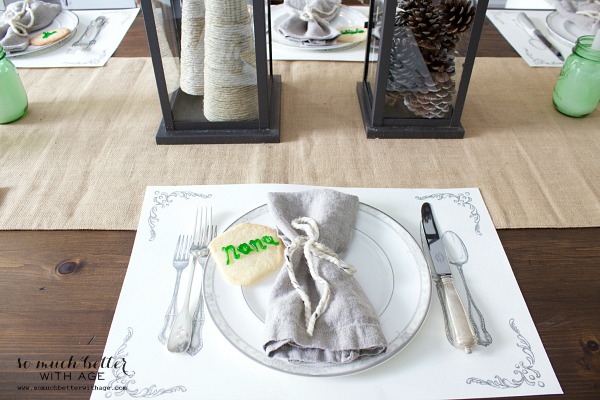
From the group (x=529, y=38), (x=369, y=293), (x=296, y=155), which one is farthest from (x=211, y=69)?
(x=529, y=38)

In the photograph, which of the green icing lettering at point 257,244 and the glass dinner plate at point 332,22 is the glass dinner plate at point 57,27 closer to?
the glass dinner plate at point 332,22

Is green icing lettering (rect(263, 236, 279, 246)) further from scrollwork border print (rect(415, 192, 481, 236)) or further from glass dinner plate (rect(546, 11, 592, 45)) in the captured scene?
glass dinner plate (rect(546, 11, 592, 45))

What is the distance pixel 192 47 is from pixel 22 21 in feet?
1.58

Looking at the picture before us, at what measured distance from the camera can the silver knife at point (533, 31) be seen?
97 centimetres

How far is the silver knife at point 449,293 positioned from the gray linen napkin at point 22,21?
825mm

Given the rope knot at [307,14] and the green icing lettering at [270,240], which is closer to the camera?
the green icing lettering at [270,240]

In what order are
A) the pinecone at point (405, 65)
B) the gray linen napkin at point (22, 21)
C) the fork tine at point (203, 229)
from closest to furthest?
the fork tine at point (203, 229)
the pinecone at point (405, 65)
the gray linen napkin at point (22, 21)

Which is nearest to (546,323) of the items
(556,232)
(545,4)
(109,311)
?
(556,232)

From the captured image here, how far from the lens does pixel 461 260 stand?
56 cm

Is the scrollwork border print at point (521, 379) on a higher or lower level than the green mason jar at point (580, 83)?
lower

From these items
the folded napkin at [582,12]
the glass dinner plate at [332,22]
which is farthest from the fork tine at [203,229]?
the folded napkin at [582,12]

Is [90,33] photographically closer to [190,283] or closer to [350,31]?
[350,31]

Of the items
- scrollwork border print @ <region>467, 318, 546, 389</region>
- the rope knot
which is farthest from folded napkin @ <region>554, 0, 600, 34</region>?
scrollwork border print @ <region>467, 318, 546, 389</region>

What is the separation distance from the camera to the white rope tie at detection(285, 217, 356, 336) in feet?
1.51
